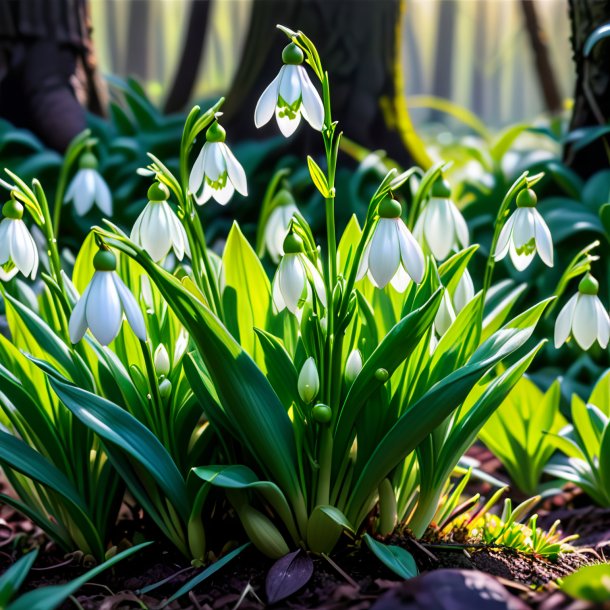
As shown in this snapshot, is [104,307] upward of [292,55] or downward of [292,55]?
downward

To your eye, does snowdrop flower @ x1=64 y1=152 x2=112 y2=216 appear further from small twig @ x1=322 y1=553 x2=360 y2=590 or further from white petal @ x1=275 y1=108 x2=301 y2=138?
small twig @ x1=322 y1=553 x2=360 y2=590

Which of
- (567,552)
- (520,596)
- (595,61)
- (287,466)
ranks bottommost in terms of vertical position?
(567,552)

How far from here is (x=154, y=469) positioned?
59.1 inches

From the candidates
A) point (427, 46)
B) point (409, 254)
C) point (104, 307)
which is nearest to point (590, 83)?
point (409, 254)

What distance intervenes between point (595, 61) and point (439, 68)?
45.0 ft

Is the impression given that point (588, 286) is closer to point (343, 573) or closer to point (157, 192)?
point (343, 573)

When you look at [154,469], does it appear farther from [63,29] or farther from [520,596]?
[63,29]

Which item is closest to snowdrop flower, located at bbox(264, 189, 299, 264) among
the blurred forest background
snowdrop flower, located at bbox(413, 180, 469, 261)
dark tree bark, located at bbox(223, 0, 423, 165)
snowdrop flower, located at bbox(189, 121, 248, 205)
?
snowdrop flower, located at bbox(413, 180, 469, 261)

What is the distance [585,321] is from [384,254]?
1.70 ft

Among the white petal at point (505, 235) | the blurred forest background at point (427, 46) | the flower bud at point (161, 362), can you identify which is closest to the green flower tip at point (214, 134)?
the flower bud at point (161, 362)

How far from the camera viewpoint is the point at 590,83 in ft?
9.59

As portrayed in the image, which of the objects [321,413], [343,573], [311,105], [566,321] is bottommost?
[343,573]

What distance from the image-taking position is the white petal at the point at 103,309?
1.21 metres

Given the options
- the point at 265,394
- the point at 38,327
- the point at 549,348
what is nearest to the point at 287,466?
the point at 265,394
